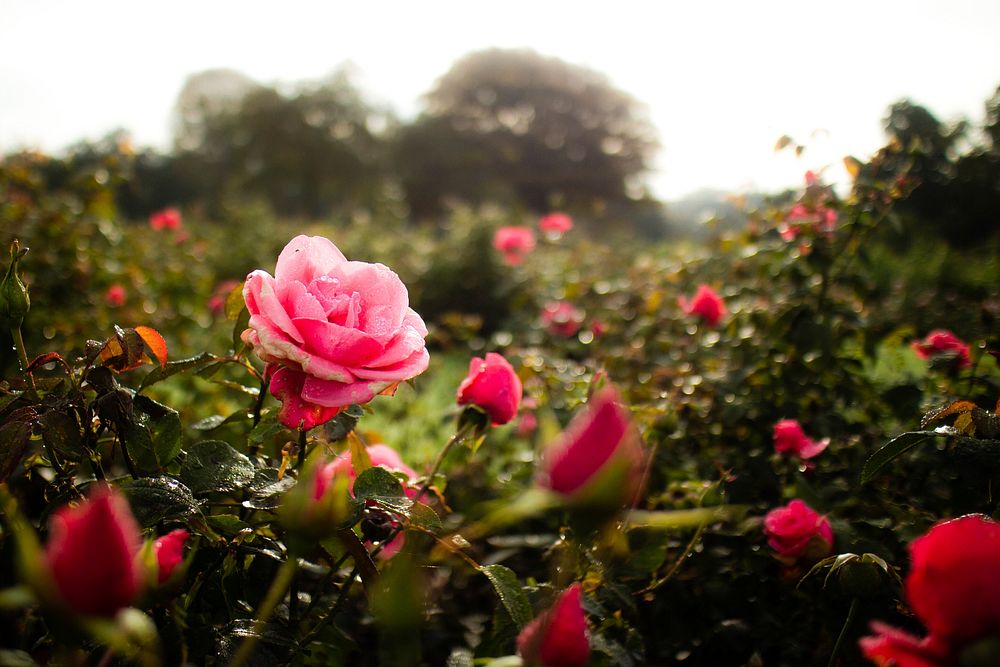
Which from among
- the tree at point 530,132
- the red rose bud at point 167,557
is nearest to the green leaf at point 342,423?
the red rose bud at point 167,557

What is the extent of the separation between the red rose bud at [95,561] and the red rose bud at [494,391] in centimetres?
34

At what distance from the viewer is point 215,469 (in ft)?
1.45

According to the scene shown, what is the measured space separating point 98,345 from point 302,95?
18.3 m

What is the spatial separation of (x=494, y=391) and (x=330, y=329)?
18cm

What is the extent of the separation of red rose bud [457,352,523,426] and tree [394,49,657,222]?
16.4 m

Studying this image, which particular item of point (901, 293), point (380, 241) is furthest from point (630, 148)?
point (901, 293)

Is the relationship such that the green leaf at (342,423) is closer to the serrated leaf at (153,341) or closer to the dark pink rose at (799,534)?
the serrated leaf at (153,341)

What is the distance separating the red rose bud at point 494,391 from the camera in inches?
21.8

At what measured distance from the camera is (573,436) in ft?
0.91

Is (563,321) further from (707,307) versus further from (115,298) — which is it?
(115,298)

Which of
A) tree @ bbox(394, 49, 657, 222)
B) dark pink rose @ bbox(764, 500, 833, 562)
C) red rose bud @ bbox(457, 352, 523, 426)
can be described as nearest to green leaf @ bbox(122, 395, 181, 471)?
red rose bud @ bbox(457, 352, 523, 426)

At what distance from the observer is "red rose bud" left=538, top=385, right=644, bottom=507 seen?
0.84 ft

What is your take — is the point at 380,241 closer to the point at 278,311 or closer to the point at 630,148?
the point at 278,311

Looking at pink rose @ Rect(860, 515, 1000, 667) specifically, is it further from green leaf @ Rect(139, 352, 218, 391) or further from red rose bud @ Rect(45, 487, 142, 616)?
green leaf @ Rect(139, 352, 218, 391)
